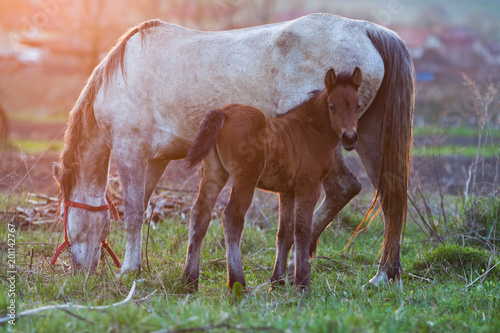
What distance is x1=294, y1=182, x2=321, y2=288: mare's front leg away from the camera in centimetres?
370

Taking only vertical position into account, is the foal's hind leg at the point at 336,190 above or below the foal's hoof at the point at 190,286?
above

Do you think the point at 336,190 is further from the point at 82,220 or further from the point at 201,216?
the point at 82,220

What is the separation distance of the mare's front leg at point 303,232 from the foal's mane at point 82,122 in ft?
6.90

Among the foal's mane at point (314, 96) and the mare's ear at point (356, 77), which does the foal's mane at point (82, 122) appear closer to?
the foal's mane at point (314, 96)

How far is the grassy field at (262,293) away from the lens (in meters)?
2.79

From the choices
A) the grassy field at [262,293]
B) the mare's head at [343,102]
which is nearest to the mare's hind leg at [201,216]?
the grassy field at [262,293]

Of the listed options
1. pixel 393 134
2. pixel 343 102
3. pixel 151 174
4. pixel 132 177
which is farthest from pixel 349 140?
pixel 151 174

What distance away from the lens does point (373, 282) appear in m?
4.25

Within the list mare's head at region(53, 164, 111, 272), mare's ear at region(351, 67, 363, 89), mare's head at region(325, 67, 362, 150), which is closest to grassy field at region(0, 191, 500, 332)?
mare's head at region(53, 164, 111, 272)

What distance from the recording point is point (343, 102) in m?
3.54

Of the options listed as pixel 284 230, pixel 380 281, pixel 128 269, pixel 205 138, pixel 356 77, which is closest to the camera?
pixel 205 138

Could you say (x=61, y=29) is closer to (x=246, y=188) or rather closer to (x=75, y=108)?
(x=75, y=108)

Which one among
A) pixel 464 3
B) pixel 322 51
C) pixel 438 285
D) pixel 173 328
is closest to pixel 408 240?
pixel 438 285

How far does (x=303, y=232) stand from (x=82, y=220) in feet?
6.64
